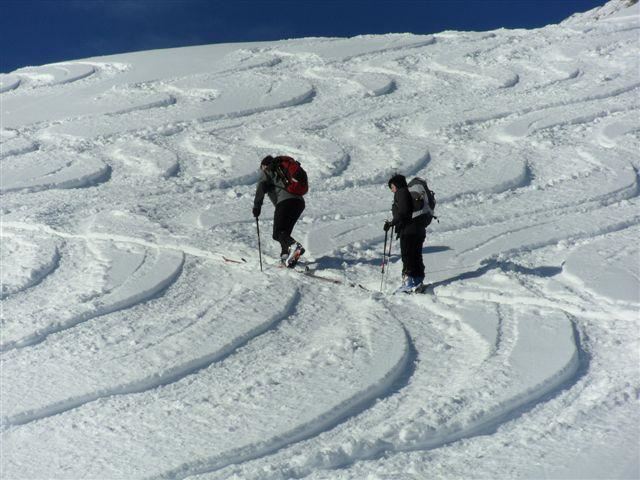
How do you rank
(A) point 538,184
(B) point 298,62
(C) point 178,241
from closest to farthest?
(C) point 178,241
(A) point 538,184
(B) point 298,62

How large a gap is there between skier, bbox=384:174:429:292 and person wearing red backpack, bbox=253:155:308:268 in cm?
101

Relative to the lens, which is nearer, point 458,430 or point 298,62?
point 458,430

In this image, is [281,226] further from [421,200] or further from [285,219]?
[421,200]

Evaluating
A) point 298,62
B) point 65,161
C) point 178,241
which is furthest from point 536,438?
point 298,62

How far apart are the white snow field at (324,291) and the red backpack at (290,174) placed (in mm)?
763

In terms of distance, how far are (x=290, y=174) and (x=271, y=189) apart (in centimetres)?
27

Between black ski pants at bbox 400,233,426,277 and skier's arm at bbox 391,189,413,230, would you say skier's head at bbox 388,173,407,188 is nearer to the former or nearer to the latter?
skier's arm at bbox 391,189,413,230

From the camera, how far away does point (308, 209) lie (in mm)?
9398

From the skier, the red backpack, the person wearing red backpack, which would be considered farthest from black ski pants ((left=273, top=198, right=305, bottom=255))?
the skier

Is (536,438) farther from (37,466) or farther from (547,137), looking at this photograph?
(547,137)

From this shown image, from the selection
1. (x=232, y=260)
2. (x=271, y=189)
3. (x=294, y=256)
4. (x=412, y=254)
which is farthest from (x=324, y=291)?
(x=271, y=189)

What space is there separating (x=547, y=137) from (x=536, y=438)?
834 cm

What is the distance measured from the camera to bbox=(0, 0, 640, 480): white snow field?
15.0 feet

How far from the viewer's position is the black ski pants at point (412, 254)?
22.8 feet
